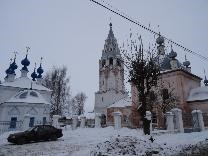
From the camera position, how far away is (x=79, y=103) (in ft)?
218

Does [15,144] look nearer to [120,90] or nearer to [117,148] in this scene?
[117,148]

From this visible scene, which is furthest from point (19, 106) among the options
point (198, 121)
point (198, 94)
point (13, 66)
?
point (198, 94)

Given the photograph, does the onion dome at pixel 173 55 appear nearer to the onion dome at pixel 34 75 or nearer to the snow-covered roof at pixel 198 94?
the snow-covered roof at pixel 198 94

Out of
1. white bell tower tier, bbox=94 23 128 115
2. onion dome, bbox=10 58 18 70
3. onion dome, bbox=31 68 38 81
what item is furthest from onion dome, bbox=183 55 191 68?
onion dome, bbox=10 58 18 70

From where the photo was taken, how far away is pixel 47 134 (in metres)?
16.5

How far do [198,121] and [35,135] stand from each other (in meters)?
15.9

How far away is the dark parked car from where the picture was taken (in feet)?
48.2

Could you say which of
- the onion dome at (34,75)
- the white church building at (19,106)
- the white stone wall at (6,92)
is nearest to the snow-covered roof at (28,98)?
the white church building at (19,106)

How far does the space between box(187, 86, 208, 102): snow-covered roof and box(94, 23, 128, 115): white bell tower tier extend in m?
17.6

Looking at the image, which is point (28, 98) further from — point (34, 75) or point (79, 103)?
point (79, 103)

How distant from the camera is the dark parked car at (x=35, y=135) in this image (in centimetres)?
1470

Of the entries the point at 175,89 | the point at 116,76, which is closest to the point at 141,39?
the point at 175,89

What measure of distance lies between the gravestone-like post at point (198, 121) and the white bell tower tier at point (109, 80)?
24042mm

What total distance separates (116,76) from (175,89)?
57.7 feet
